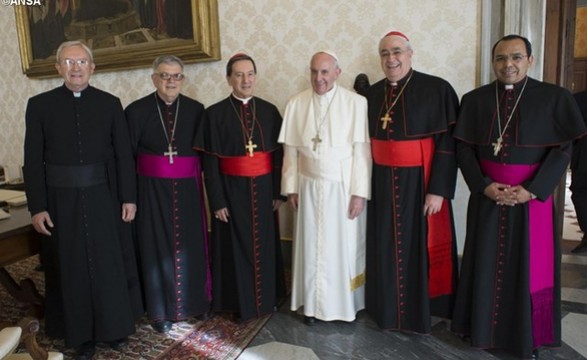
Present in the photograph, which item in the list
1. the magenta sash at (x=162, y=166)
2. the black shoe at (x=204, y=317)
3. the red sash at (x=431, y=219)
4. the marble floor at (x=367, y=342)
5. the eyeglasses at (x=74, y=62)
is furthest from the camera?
the black shoe at (x=204, y=317)

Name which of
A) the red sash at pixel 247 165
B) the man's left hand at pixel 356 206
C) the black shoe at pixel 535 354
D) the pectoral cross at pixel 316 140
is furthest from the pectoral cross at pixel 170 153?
the black shoe at pixel 535 354

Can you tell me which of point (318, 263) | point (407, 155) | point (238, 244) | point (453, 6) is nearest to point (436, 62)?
point (453, 6)

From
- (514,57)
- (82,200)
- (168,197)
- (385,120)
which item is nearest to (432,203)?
(385,120)

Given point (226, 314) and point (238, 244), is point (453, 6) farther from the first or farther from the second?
point (226, 314)

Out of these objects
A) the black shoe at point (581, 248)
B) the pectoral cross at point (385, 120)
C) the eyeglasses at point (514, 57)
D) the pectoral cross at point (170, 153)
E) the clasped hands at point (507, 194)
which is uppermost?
the eyeglasses at point (514, 57)

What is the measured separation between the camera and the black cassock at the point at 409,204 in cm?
262

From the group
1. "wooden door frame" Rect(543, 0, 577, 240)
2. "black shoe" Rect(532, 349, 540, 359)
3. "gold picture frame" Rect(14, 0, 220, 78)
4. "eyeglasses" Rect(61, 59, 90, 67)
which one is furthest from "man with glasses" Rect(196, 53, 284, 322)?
"wooden door frame" Rect(543, 0, 577, 240)

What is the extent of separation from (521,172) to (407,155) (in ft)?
1.96

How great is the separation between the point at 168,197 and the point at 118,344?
2.99ft

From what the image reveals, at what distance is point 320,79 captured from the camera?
271 centimetres

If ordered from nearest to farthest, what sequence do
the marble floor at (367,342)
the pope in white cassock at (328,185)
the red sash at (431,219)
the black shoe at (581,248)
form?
the marble floor at (367,342), the red sash at (431,219), the pope in white cassock at (328,185), the black shoe at (581,248)

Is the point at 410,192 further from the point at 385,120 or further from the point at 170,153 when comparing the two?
the point at 170,153

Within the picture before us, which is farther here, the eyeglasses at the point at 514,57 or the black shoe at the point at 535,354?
the black shoe at the point at 535,354

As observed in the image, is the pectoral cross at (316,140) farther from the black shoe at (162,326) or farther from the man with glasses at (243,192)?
the black shoe at (162,326)
